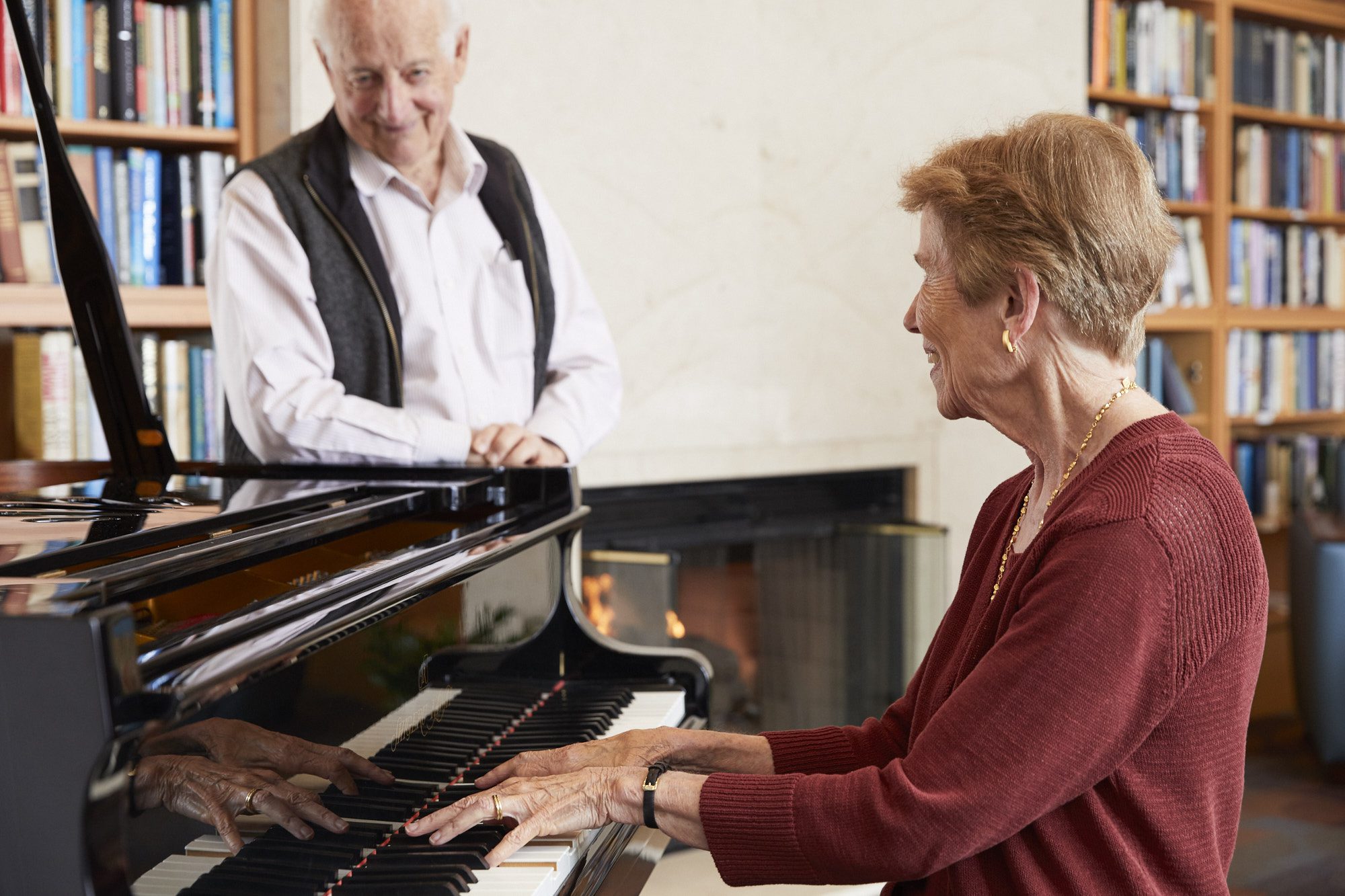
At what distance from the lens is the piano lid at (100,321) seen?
5.45ft

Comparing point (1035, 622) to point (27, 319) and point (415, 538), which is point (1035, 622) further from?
point (27, 319)

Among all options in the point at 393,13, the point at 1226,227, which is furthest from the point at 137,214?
the point at 1226,227

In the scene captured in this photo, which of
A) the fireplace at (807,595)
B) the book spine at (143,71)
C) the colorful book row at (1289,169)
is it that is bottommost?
the fireplace at (807,595)

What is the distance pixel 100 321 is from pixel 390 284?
0.47m

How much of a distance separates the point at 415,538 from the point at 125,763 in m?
0.66

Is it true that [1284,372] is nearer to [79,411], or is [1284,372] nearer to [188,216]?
[188,216]

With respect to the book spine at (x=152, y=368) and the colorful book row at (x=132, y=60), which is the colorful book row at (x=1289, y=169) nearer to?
the colorful book row at (x=132, y=60)

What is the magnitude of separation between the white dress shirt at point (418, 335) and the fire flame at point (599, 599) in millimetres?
961

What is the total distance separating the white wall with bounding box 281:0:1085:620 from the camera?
9.91 feet

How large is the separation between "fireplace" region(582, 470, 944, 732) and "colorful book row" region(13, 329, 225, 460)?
1354 millimetres

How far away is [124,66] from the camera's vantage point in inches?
100

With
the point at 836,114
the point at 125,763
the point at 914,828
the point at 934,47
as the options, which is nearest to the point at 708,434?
the point at 836,114

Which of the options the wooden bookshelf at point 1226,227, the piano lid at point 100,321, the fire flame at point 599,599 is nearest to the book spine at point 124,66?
the piano lid at point 100,321

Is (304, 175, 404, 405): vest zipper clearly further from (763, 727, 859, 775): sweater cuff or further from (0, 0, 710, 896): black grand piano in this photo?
(763, 727, 859, 775): sweater cuff
